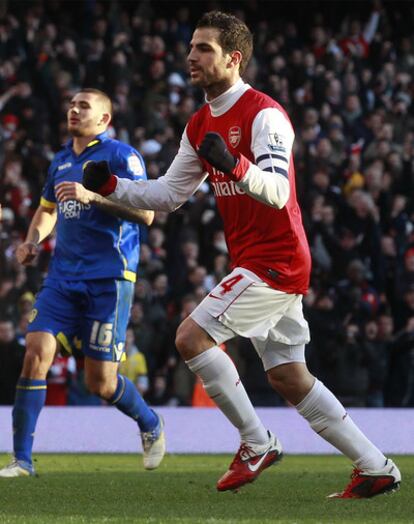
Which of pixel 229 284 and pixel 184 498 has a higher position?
pixel 229 284

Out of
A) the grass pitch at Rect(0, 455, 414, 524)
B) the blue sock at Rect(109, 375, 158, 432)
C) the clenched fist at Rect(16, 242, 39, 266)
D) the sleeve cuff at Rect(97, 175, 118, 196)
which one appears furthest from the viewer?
the blue sock at Rect(109, 375, 158, 432)

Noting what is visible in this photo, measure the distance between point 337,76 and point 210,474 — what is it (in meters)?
11.9

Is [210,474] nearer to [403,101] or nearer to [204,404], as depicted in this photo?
[204,404]

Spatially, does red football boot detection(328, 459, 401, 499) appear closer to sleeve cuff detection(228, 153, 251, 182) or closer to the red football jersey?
the red football jersey

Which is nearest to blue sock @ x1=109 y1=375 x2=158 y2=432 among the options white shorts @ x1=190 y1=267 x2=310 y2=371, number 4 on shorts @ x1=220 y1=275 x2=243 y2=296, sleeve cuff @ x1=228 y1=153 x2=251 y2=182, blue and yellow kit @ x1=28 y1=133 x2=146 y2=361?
blue and yellow kit @ x1=28 y1=133 x2=146 y2=361

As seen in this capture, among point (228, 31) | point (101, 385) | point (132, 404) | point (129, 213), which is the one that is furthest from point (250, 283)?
point (132, 404)

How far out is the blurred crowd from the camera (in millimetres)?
13656

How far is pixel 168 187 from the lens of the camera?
647 centimetres

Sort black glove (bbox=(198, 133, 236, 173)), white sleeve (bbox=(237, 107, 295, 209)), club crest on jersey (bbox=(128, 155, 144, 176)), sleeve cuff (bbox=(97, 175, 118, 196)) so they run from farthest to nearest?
club crest on jersey (bbox=(128, 155, 144, 176))
sleeve cuff (bbox=(97, 175, 118, 196))
white sleeve (bbox=(237, 107, 295, 209))
black glove (bbox=(198, 133, 236, 173))

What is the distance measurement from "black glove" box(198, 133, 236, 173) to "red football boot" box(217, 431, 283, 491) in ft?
4.94

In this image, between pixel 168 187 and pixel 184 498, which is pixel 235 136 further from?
pixel 184 498

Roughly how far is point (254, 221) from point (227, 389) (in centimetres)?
82

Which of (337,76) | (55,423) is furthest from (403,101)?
(55,423)

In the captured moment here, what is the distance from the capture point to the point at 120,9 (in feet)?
65.1
